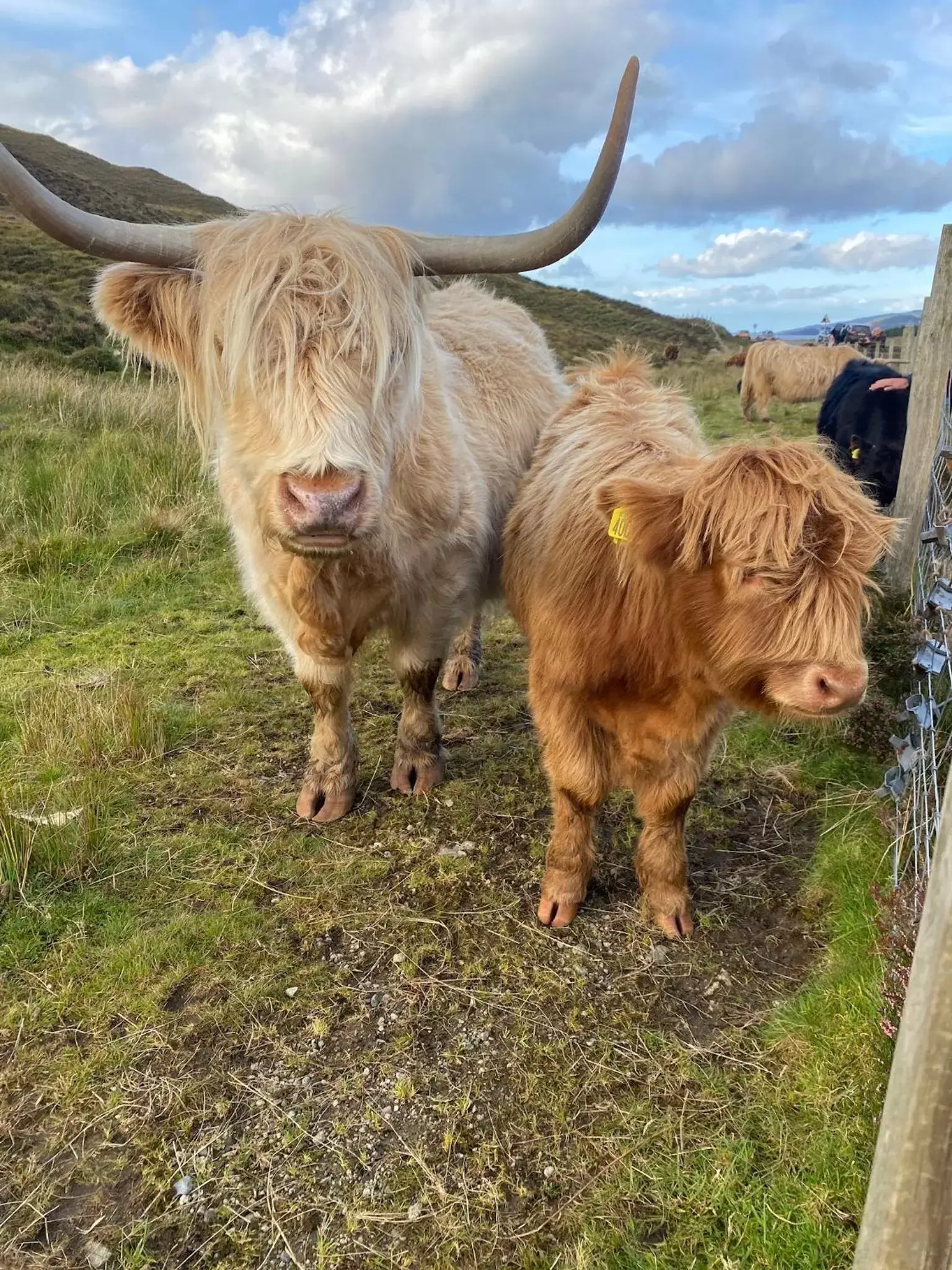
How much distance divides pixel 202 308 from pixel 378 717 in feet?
7.21

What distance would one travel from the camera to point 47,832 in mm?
2746

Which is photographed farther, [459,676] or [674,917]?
[459,676]

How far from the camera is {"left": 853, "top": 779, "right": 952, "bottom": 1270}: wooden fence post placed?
3.29 feet

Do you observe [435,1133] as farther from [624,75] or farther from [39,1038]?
[624,75]

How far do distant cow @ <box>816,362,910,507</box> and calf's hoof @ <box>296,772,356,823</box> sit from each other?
4.18 m

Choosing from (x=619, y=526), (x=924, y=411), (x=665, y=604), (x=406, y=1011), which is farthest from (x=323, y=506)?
(x=924, y=411)

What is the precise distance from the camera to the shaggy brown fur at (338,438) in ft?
7.00

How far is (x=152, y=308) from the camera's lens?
242 cm

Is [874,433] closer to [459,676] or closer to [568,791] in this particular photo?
[459,676]

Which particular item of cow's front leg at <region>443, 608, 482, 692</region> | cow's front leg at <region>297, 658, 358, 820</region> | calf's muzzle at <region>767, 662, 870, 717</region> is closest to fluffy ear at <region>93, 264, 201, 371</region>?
cow's front leg at <region>297, 658, 358, 820</region>

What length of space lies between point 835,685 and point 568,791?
1021 mm

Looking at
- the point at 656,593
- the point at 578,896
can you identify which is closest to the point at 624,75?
the point at 656,593

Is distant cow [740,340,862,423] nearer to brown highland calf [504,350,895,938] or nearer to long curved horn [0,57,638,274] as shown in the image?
brown highland calf [504,350,895,938]

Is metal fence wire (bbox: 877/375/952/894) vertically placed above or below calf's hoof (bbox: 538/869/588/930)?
above
